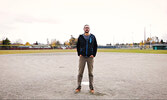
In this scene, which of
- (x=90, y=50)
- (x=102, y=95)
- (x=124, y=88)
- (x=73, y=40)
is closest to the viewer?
(x=102, y=95)

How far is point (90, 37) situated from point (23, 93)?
105 inches

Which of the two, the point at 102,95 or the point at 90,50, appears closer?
the point at 102,95

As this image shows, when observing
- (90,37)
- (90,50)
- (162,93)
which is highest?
(90,37)

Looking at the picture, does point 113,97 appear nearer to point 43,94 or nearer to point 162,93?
point 162,93

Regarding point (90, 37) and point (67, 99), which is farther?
point (90, 37)

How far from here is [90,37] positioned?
15.3 feet

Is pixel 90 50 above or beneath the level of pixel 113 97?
above

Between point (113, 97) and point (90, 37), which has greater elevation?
point (90, 37)

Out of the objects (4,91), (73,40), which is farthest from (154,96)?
(73,40)

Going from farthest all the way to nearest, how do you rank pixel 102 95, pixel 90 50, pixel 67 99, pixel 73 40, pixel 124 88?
pixel 73 40
pixel 124 88
pixel 90 50
pixel 102 95
pixel 67 99

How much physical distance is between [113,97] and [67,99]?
4.17ft

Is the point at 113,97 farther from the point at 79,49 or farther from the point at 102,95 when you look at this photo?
the point at 79,49

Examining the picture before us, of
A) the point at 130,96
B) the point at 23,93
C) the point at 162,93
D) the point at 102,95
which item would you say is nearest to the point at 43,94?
the point at 23,93

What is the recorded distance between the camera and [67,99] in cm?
395
